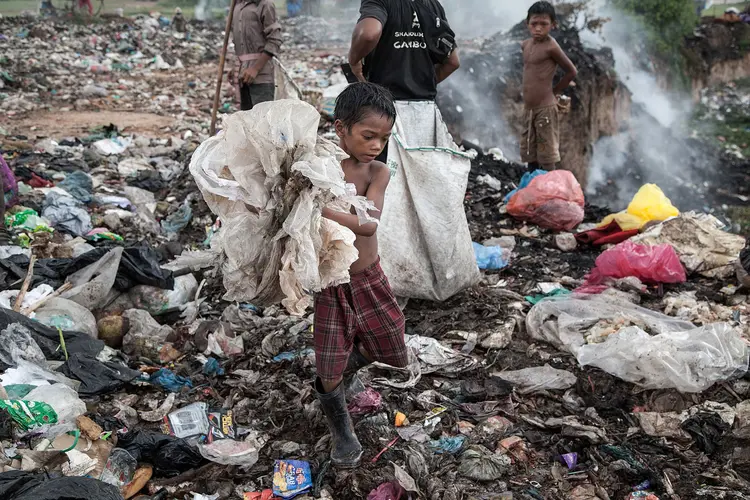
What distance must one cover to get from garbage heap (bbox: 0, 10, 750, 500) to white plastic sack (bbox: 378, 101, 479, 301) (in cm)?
25

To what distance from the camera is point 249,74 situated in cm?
516

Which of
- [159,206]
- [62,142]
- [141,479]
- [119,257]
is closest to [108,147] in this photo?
[62,142]

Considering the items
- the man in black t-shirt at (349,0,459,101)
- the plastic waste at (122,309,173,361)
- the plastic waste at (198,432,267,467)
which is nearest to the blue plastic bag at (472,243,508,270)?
the man in black t-shirt at (349,0,459,101)

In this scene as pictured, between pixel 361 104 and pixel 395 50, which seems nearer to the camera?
pixel 361 104

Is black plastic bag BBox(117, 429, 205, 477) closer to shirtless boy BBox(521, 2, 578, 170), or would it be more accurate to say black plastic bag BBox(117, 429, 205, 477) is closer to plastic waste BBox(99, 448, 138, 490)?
plastic waste BBox(99, 448, 138, 490)

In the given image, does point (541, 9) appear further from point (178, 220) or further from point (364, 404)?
point (364, 404)

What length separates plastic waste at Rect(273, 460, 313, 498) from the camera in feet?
7.69

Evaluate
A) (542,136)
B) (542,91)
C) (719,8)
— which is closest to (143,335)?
(542,136)

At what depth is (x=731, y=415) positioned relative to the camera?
111 inches

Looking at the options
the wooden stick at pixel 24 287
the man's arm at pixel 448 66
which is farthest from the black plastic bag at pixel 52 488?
the man's arm at pixel 448 66

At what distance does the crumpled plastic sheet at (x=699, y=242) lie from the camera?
14.2ft

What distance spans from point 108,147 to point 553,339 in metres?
5.31

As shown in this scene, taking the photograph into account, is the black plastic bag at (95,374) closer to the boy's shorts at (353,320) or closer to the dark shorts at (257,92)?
the boy's shorts at (353,320)

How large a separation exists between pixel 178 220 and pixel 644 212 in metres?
3.70
